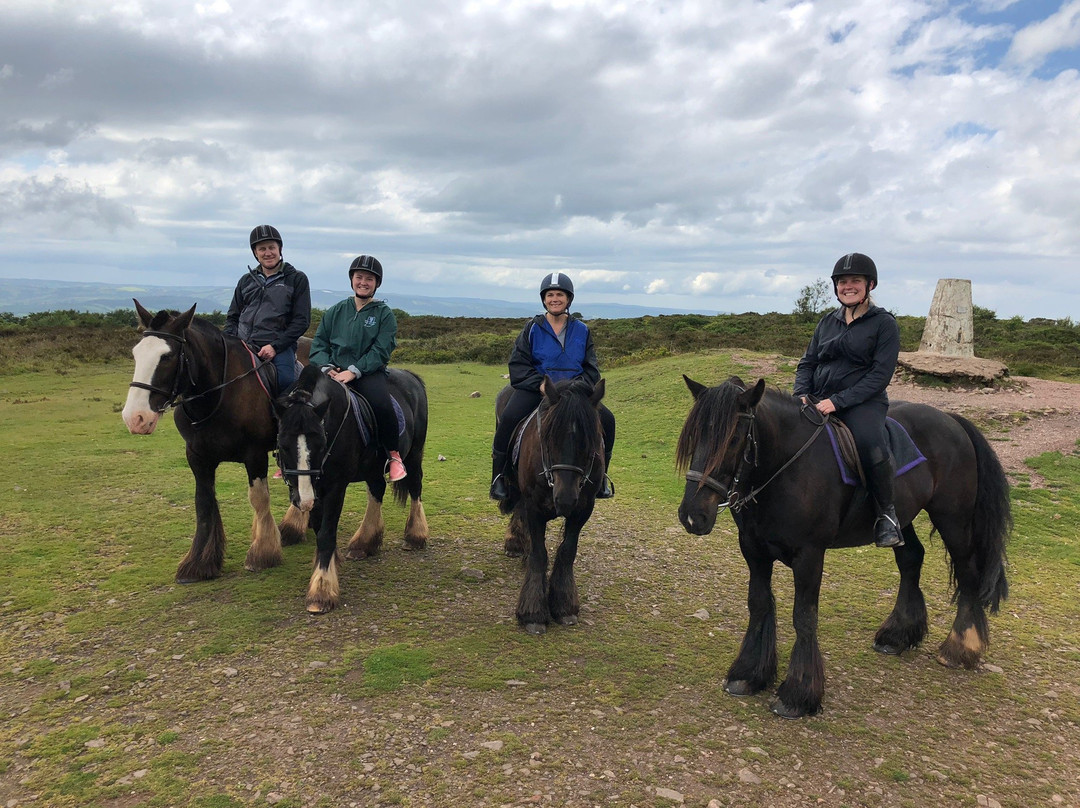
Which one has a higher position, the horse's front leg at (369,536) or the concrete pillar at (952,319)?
the concrete pillar at (952,319)

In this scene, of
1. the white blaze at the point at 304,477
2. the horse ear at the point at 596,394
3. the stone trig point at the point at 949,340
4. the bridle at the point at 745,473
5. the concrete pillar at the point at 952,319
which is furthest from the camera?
the concrete pillar at the point at 952,319

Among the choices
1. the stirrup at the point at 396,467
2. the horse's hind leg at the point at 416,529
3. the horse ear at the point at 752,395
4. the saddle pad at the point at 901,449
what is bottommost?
the horse's hind leg at the point at 416,529

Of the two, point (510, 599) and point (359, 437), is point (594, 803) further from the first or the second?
point (359, 437)

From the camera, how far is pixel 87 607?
5449 mm

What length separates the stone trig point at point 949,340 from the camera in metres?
15.6

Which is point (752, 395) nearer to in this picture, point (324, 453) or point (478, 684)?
point (478, 684)

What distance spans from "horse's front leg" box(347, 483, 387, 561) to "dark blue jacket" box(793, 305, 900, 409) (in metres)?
4.42

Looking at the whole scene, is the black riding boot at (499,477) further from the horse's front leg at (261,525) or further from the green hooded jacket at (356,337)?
the horse's front leg at (261,525)

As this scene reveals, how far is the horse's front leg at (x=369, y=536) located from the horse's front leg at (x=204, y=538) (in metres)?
1.28

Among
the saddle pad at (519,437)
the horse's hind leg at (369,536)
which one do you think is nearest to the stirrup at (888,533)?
the saddle pad at (519,437)

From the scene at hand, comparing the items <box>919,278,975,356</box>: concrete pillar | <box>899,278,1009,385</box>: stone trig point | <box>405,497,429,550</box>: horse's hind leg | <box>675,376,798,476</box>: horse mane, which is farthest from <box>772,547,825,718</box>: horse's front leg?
<box>919,278,975,356</box>: concrete pillar

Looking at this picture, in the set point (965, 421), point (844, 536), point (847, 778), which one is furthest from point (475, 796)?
point (965, 421)

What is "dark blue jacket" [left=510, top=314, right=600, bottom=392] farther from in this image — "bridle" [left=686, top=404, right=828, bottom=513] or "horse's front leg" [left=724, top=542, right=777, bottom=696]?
"horse's front leg" [left=724, top=542, right=777, bottom=696]

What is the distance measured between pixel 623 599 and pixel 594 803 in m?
2.80
